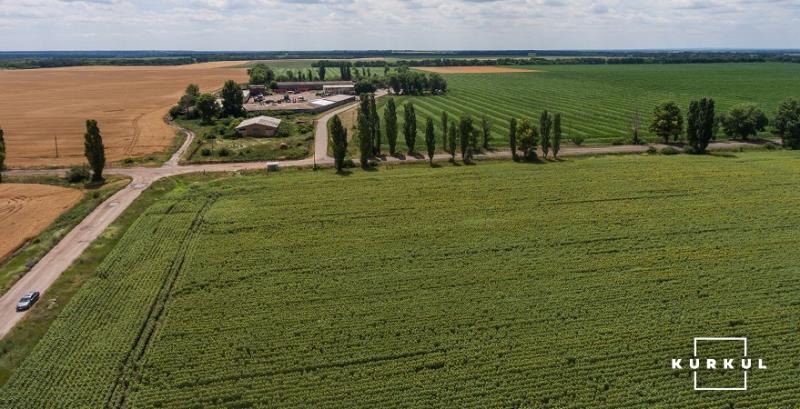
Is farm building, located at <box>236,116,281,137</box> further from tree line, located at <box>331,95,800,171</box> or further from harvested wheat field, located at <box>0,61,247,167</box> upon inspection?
tree line, located at <box>331,95,800,171</box>

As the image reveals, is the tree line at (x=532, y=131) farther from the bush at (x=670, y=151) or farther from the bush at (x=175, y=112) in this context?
the bush at (x=175, y=112)

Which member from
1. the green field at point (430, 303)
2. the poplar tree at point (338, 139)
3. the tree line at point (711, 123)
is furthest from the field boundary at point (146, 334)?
the tree line at point (711, 123)

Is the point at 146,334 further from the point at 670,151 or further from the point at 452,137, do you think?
the point at 670,151

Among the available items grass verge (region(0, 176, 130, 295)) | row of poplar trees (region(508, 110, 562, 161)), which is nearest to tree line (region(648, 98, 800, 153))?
row of poplar trees (region(508, 110, 562, 161))

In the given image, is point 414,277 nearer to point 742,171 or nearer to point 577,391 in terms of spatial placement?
point 577,391

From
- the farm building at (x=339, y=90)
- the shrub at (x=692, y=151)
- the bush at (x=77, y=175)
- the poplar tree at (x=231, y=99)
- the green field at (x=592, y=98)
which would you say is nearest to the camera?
the bush at (x=77, y=175)

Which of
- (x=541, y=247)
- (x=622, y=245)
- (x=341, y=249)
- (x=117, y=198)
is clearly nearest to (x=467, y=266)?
(x=541, y=247)
